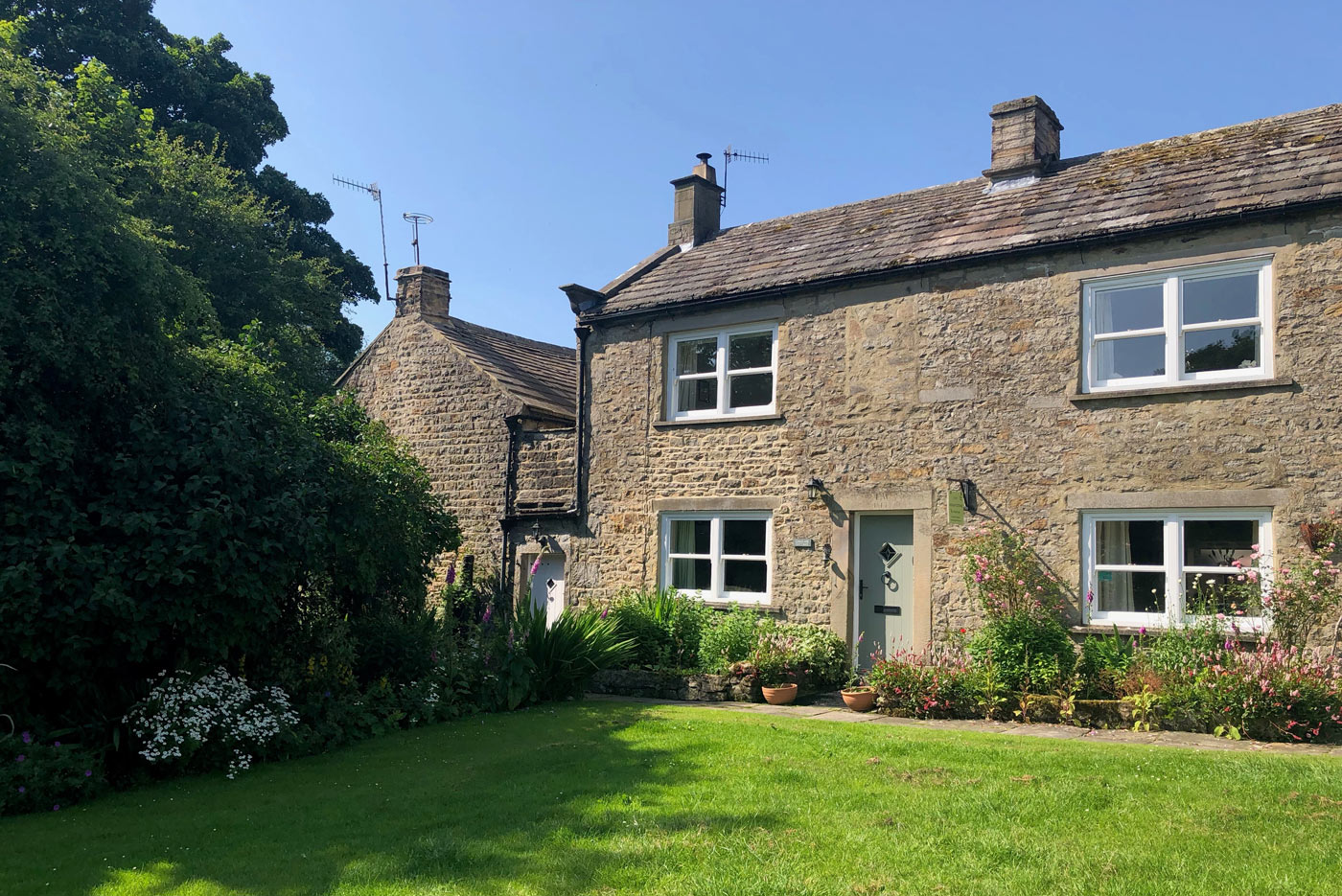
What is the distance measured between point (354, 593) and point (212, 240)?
12580 mm

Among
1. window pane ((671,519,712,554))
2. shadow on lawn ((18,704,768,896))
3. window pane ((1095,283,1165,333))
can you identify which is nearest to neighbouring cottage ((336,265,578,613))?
window pane ((671,519,712,554))

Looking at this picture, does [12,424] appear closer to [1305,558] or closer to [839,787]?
[839,787]

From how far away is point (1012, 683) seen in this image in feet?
36.8

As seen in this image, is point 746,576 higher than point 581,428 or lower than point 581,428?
lower

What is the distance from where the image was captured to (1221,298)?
1162 centimetres

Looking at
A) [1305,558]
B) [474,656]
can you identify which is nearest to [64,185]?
[474,656]

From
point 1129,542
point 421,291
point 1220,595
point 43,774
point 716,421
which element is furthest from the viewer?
point 421,291

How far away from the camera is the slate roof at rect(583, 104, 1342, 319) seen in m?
11.8

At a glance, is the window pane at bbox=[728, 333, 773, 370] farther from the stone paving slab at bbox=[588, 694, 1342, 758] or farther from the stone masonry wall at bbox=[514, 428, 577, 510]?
the stone paving slab at bbox=[588, 694, 1342, 758]

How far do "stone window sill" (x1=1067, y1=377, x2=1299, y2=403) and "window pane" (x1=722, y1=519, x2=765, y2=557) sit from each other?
4.79m

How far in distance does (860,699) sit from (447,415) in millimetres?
10250

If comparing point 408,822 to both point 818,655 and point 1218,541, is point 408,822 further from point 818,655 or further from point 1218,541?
point 1218,541

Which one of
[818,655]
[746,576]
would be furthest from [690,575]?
[818,655]

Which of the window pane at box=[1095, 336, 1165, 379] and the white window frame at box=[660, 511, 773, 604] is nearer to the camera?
the window pane at box=[1095, 336, 1165, 379]
